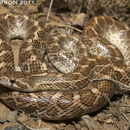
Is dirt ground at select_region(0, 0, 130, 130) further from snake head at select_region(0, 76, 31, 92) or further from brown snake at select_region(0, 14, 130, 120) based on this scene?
snake head at select_region(0, 76, 31, 92)

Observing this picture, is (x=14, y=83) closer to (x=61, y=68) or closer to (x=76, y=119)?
(x=76, y=119)

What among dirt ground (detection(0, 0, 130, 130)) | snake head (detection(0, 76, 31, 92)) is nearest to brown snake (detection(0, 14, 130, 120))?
snake head (detection(0, 76, 31, 92))

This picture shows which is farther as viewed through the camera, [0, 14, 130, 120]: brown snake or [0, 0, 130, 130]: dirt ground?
[0, 0, 130, 130]: dirt ground

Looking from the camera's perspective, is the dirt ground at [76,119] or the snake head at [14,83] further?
the dirt ground at [76,119]

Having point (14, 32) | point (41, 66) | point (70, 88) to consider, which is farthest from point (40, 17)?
point (70, 88)

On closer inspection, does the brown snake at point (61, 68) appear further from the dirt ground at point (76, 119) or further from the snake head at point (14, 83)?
the dirt ground at point (76, 119)

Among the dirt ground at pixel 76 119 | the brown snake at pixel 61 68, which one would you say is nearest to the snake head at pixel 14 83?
the brown snake at pixel 61 68

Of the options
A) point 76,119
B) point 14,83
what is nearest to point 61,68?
point 76,119

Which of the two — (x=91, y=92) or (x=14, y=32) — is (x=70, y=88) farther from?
(x=14, y=32)
